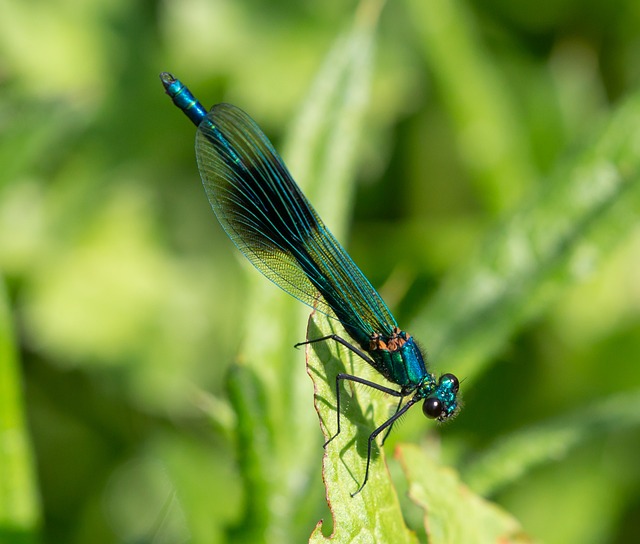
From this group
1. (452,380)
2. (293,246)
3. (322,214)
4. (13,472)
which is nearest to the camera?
(13,472)

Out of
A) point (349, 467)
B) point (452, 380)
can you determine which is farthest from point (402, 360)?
point (349, 467)

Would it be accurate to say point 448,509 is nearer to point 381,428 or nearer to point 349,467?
point 381,428

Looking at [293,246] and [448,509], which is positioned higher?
[293,246]

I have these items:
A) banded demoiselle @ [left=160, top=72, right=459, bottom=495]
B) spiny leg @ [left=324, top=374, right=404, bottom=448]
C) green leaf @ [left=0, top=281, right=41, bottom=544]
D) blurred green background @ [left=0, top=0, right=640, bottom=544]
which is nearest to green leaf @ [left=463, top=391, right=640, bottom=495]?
blurred green background @ [left=0, top=0, right=640, bottom=544]

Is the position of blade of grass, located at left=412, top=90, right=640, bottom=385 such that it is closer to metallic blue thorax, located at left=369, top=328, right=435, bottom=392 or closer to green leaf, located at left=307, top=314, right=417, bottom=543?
metallic blue thorax, located at left=369, top=328, right=435, bottom=392

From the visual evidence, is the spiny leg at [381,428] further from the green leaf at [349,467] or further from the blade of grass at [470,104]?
the blade of grass at [470,104]

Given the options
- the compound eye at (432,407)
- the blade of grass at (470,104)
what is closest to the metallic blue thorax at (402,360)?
the compound eye at (432,407)
